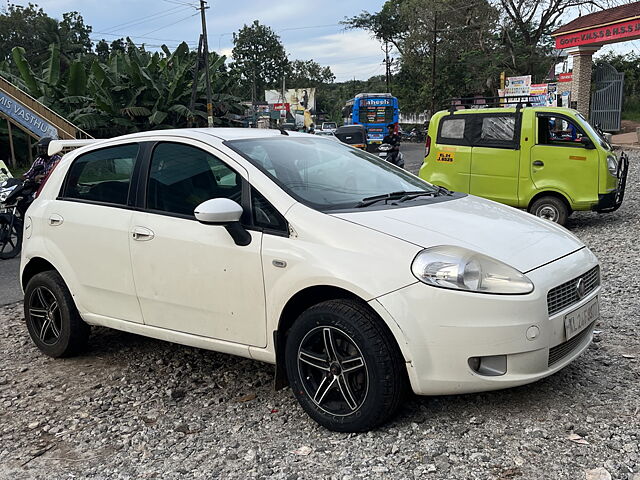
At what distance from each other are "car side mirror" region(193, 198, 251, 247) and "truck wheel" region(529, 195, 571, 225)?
23.2 feet

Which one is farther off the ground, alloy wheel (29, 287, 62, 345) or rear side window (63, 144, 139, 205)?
rear side window (63, 144, 139, 205)

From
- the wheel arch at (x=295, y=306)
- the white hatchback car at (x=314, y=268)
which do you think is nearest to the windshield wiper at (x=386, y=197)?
the white hatchback car at (x=314, y=268)

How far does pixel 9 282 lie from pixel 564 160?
7821 mm

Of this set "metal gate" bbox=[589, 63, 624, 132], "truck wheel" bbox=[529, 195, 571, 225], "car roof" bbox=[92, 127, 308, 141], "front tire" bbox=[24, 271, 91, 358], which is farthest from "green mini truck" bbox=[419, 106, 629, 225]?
"metal gate" bbox=[589, 63, 624, 132]

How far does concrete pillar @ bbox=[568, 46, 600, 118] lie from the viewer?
26.2 m

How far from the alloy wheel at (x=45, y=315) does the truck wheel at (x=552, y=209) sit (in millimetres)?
7230

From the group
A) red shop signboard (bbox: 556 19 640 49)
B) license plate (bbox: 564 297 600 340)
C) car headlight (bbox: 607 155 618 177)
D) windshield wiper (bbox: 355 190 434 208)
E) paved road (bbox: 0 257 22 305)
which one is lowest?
paved road (bbox: 0 257 22 305)

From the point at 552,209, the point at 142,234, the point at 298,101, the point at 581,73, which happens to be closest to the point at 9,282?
the point at 142,234

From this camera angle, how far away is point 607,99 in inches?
1128

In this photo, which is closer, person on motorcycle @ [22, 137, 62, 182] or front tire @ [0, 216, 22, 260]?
front tire @ [0, 216, 22, 260]

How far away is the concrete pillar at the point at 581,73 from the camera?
2625 cm

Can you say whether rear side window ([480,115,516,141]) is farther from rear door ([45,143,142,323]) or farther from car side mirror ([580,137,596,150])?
rear door ([45,143,142,323])

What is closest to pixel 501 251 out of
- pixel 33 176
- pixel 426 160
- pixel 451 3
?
pixel 426 160

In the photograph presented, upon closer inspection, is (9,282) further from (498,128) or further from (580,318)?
(498,128)
